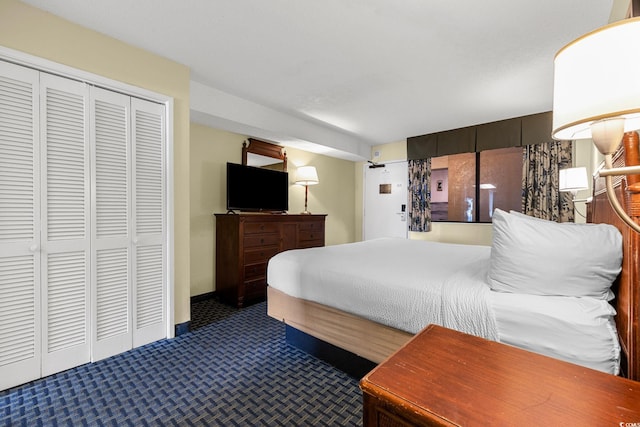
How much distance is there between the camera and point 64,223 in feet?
6.79

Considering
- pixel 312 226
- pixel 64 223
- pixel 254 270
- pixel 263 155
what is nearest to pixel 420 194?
pixel 312 226

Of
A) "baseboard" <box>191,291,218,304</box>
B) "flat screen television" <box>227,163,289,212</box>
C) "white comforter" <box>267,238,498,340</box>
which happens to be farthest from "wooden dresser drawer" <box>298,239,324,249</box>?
"white comforter" <box>267,238,498,340</box>

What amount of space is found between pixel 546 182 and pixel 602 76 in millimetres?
4351

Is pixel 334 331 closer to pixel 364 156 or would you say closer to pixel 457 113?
pixel 457 113

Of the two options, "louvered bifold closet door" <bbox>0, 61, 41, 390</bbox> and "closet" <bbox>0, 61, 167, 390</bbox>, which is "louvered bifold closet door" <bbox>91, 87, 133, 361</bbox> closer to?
"closet" <bbox>0, 61, 167, 390</bbox>

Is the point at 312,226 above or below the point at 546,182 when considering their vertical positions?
below

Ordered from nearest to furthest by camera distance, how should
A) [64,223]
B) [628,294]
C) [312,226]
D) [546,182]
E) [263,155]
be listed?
[628,294], [64,223], [546,182], [263,155], [312,226]

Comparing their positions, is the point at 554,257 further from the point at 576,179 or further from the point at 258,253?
the point at 258,253

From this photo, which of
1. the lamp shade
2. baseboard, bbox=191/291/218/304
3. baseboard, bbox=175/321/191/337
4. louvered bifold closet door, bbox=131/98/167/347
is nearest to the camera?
the lamp shade

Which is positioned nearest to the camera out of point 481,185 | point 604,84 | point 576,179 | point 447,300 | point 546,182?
point 604,84

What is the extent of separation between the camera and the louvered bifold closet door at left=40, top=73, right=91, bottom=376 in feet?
6.54

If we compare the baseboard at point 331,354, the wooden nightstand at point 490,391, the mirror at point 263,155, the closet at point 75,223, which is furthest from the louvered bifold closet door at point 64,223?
the wooden nightstand at point 490,391

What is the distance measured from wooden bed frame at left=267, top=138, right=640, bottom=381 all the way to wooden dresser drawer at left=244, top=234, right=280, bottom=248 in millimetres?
1212

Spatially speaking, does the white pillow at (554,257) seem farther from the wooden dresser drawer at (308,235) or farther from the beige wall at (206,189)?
the beige wall at (206,189)
